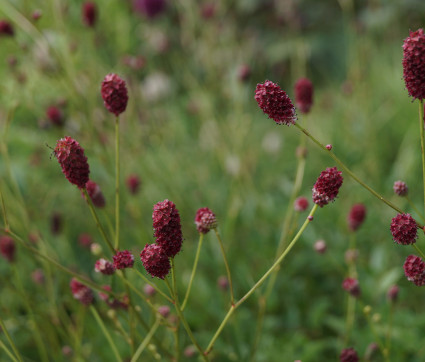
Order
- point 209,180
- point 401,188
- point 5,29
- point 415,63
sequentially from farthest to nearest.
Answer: point 209,180 < point 5,29 < point 401,188 < point 415,63

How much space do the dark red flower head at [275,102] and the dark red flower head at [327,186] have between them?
8 centimetres

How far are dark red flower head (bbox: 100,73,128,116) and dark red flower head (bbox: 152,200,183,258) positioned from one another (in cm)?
20

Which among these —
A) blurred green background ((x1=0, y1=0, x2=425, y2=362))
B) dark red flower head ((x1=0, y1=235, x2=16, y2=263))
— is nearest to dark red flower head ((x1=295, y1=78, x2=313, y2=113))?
blurred green background ((x1=0, y1=0, x2=425, y2=362))

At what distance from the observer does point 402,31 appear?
3.08 meters

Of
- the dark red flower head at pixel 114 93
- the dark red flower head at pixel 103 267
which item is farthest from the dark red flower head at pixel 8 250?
the dark red flower head at pixel 114 93

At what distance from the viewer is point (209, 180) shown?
75.3 inches

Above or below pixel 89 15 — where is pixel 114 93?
below

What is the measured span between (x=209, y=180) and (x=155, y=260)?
131 centimetres

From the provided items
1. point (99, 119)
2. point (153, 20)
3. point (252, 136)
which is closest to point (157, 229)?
point (99, 119)

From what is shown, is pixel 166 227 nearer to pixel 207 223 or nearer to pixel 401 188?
pixel 207 223

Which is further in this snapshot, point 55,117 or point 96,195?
point 55,117

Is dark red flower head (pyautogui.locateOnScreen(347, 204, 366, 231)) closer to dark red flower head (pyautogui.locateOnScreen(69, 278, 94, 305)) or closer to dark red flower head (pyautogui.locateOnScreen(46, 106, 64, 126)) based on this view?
dark red flower head (pyautogui.locateOnScreen(69, 278, 94, 305))

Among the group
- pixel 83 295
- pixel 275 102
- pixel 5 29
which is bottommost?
Answer: pixel 83 295

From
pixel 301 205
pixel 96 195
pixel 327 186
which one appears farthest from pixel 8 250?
pixel 327 186
